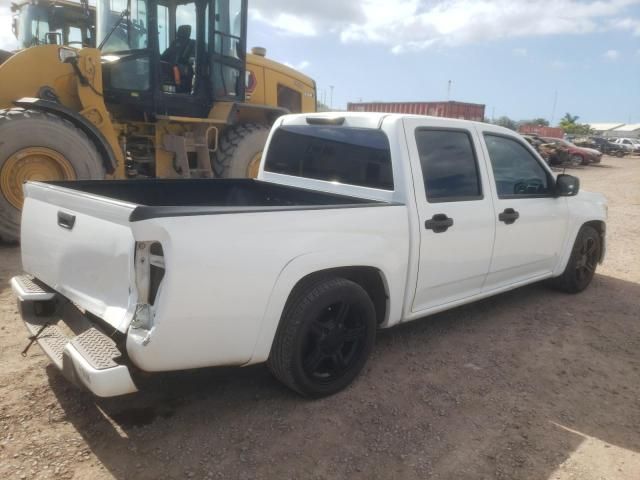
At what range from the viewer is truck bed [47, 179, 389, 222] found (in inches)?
142

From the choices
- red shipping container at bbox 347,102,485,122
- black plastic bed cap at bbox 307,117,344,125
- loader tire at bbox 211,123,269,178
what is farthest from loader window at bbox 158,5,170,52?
red shipping container at bbox 347,102,485,122

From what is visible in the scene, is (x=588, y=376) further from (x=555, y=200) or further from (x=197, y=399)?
(x=197, y=399)

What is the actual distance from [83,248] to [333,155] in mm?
1960

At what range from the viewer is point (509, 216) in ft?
13.3

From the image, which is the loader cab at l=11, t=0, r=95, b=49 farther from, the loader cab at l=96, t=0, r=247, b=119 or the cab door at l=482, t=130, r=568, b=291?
the cab door at l=482, t=130, r=568, b=291

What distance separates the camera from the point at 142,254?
229 centimetres

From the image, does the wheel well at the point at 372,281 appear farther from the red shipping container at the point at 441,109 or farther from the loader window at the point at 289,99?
the red shipping container at the point at 441,109

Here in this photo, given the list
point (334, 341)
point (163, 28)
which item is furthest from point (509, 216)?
point (163, 28)

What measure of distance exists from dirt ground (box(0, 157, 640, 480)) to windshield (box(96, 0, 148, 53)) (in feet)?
14.4

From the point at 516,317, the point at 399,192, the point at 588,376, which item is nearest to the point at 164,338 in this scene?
the point at 399,192

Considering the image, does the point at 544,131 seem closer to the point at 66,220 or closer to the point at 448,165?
the point at 448,165

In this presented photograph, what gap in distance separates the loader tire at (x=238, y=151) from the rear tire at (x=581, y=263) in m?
4.68

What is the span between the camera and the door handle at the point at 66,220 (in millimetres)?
2684

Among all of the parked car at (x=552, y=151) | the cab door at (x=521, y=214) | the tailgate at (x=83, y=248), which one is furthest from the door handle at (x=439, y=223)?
the parked car at (x=552, y=151)
